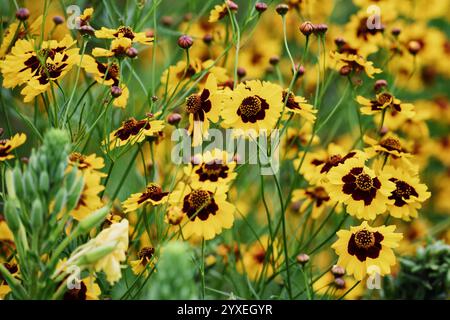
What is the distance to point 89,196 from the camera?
143cm

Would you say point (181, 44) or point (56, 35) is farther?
point (56, 35)

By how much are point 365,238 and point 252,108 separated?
1.21ft

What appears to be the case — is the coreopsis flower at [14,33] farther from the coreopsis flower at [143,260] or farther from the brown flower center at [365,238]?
the brown flower center at [365,238]

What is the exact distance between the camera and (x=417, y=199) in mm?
1604

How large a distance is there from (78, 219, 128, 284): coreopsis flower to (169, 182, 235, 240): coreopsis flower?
229 mm

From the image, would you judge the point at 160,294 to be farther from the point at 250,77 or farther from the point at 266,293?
the point at 250,77

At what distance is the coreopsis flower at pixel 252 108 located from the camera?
5.13 feet

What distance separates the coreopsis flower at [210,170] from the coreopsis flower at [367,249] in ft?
0.90

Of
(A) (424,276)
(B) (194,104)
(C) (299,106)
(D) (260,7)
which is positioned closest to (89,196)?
(B) (194,104)

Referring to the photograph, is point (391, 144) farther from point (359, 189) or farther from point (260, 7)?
point (260, 7)

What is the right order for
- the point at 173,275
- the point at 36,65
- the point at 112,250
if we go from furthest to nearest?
the point at 36,65
the point at 112,250
the point at 173,275

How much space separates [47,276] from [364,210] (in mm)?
676
